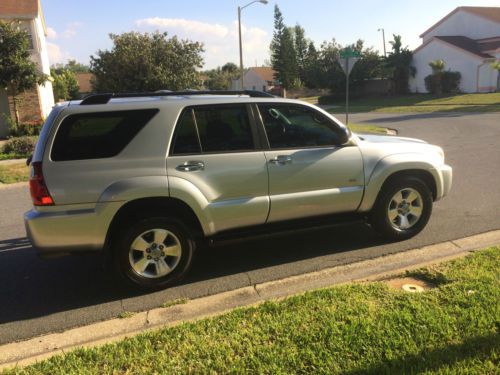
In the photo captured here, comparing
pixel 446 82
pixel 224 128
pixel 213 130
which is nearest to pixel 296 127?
pixel 224 128

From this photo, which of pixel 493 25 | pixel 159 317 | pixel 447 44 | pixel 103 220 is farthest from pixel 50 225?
Answer: pixel 493 25

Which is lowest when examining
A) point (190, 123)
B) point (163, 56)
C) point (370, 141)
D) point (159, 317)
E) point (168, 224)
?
point (159, 317)

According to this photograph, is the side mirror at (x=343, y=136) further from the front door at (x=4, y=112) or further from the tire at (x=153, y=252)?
the front door at (x=4, y=112)

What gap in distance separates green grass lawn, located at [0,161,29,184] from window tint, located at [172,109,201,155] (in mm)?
7894

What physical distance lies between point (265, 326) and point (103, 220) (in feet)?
5.55

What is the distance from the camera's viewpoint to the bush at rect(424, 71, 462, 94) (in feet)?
137

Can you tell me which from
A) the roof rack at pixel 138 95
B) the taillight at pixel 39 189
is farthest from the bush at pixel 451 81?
the taillight at pixel 39 189

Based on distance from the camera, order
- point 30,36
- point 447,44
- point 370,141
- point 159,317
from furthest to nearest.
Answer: point 447,44 → point 30,36 → point 370,141 → point 159,317

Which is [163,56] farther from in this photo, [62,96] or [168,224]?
[62,96]

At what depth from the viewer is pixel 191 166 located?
425 cm

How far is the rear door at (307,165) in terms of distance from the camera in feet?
15.1

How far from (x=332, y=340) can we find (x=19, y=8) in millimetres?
24272

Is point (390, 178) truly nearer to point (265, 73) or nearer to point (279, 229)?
point (279, 229)

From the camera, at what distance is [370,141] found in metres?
5.19
